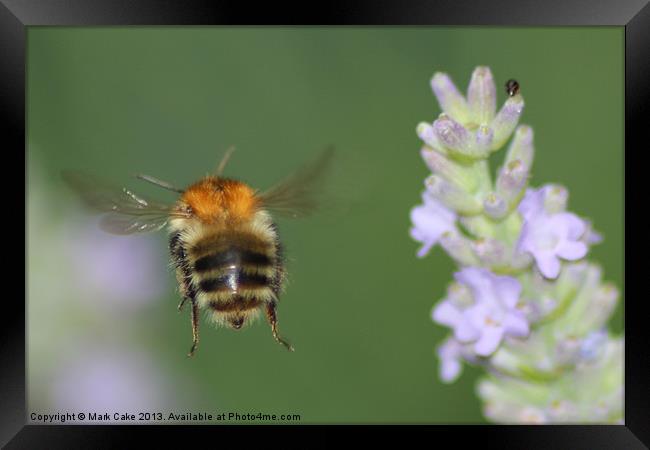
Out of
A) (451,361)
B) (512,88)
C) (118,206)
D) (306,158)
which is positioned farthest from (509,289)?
(306,158)

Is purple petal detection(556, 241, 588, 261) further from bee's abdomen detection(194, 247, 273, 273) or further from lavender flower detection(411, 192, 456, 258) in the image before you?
bee's abdomen detection(194, 247, 273, 273)

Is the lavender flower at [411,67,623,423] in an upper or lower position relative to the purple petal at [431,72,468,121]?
lower

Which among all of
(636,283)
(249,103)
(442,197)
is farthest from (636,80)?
(249,103)

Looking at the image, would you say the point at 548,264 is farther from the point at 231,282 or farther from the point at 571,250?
the point at 231,282

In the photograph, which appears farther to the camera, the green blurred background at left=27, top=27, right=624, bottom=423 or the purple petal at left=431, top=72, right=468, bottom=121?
the green blurred background at left=27, top=27, right=624, bottom=423

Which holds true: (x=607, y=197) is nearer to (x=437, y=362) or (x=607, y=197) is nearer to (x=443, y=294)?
(x=443, y=294)

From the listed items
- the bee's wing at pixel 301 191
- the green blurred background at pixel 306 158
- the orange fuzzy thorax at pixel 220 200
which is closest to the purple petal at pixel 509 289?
the bee's wing at pixel 301 191

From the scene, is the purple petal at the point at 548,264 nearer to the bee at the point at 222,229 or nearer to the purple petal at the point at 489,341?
the purple petal at the point at 489,341

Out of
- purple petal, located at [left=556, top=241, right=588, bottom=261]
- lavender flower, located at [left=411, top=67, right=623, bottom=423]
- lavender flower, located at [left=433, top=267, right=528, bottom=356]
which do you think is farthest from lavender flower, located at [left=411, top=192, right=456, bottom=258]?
purple petal, located at [left=556, top=241, right=588, bottom=261]
